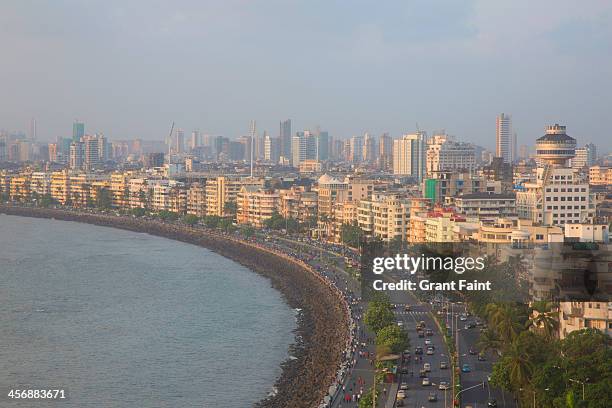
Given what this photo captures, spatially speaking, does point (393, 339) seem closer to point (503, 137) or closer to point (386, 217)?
point (386, 217)

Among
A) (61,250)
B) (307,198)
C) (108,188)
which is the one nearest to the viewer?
(61,250)

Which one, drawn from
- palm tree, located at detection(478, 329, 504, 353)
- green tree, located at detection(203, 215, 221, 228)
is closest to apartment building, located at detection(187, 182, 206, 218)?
green tree, located at detection(203, 215, 221, 228)

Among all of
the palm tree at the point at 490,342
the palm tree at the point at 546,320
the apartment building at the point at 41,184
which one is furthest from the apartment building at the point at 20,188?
the palm tree at the point at 546,320

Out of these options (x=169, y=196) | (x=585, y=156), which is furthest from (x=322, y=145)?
(x=169, y=196)

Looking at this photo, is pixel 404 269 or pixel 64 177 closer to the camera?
pixel 404 269

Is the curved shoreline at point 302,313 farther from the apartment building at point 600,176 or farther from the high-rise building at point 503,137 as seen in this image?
the high-rise building at point 503,137

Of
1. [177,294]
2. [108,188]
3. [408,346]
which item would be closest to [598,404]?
[408,346]

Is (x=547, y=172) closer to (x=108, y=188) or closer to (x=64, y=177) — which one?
(x=108, y=188)
